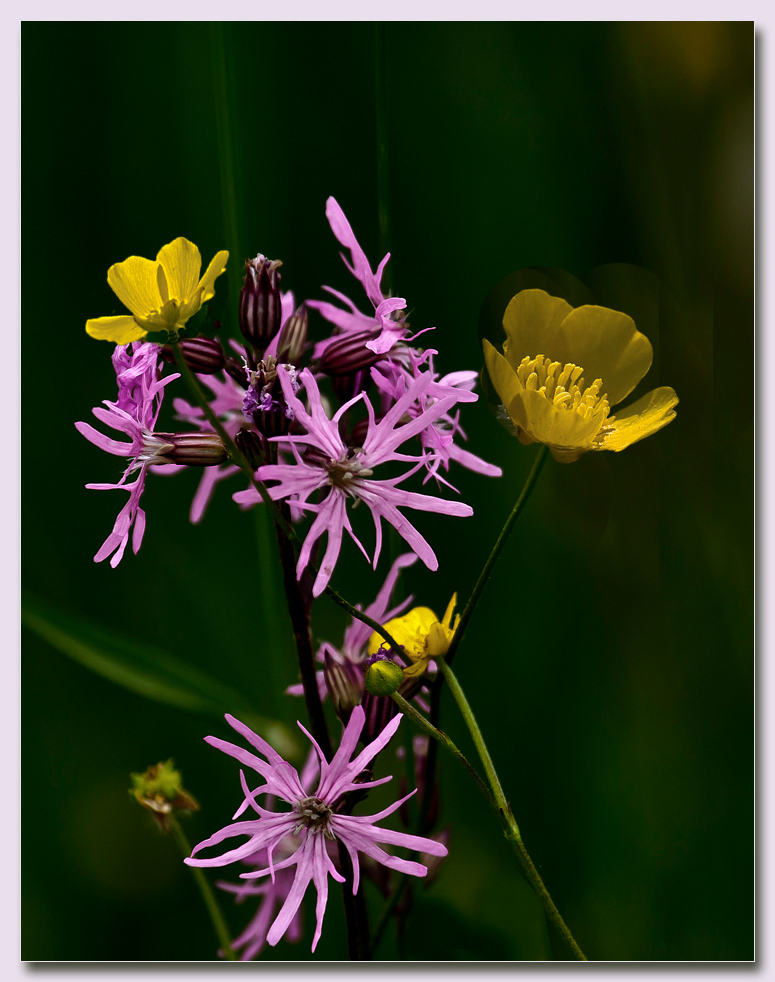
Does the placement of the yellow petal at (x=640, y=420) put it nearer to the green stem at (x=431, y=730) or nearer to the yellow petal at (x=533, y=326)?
the yellow petal at (x=533, y=326)

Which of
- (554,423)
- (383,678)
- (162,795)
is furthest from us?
(162,795)

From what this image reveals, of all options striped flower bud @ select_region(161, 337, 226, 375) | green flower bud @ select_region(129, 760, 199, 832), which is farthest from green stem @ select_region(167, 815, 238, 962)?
striped flower bud @ select_region(161, 337, 226, 375)

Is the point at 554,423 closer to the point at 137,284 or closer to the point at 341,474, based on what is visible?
the point at 341,474

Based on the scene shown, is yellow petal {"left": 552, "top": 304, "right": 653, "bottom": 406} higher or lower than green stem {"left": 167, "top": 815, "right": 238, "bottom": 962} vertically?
higher

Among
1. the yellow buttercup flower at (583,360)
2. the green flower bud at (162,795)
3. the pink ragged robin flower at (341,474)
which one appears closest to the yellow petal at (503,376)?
the yellow buttercup flower at (583,360)

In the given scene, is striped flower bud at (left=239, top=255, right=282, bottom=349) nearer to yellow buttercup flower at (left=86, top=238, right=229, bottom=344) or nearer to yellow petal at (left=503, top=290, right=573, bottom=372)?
yellow buttercup flower at (left=86, top=238, right=229, bottom=344)

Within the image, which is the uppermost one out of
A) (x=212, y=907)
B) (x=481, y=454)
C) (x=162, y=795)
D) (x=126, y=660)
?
(x=481, y=454)

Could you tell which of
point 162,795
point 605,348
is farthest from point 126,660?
point 605,348
